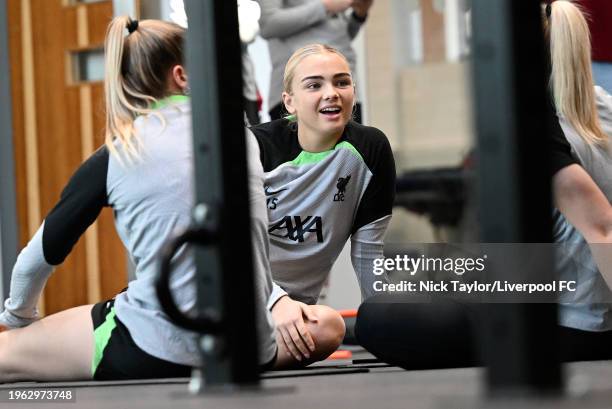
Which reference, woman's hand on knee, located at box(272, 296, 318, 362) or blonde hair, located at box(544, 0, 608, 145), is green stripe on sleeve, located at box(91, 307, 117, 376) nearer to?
woman's hand on knee, located at box(272, 296, 318, 362)

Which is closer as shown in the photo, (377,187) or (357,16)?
(377,187)

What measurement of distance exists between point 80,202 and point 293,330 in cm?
44

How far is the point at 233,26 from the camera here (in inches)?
38.4

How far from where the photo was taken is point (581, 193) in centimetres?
151

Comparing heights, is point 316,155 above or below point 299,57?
below

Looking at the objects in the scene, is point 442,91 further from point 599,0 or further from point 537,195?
point 537,195

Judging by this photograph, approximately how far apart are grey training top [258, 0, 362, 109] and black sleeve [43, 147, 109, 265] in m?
1.21

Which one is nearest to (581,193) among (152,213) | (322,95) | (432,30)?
(152,213)

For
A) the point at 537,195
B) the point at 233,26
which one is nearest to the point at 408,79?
the point at 233,26

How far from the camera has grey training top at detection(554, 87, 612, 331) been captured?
5.23ft

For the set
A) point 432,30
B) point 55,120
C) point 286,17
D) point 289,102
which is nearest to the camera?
point 289,102

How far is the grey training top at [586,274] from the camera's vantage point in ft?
5.23

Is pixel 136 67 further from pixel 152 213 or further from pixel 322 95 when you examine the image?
pixel 322 95

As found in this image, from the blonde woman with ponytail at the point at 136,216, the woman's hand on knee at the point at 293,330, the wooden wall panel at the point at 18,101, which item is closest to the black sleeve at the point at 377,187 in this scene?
the woman's hand on knee at the point at 293,330
